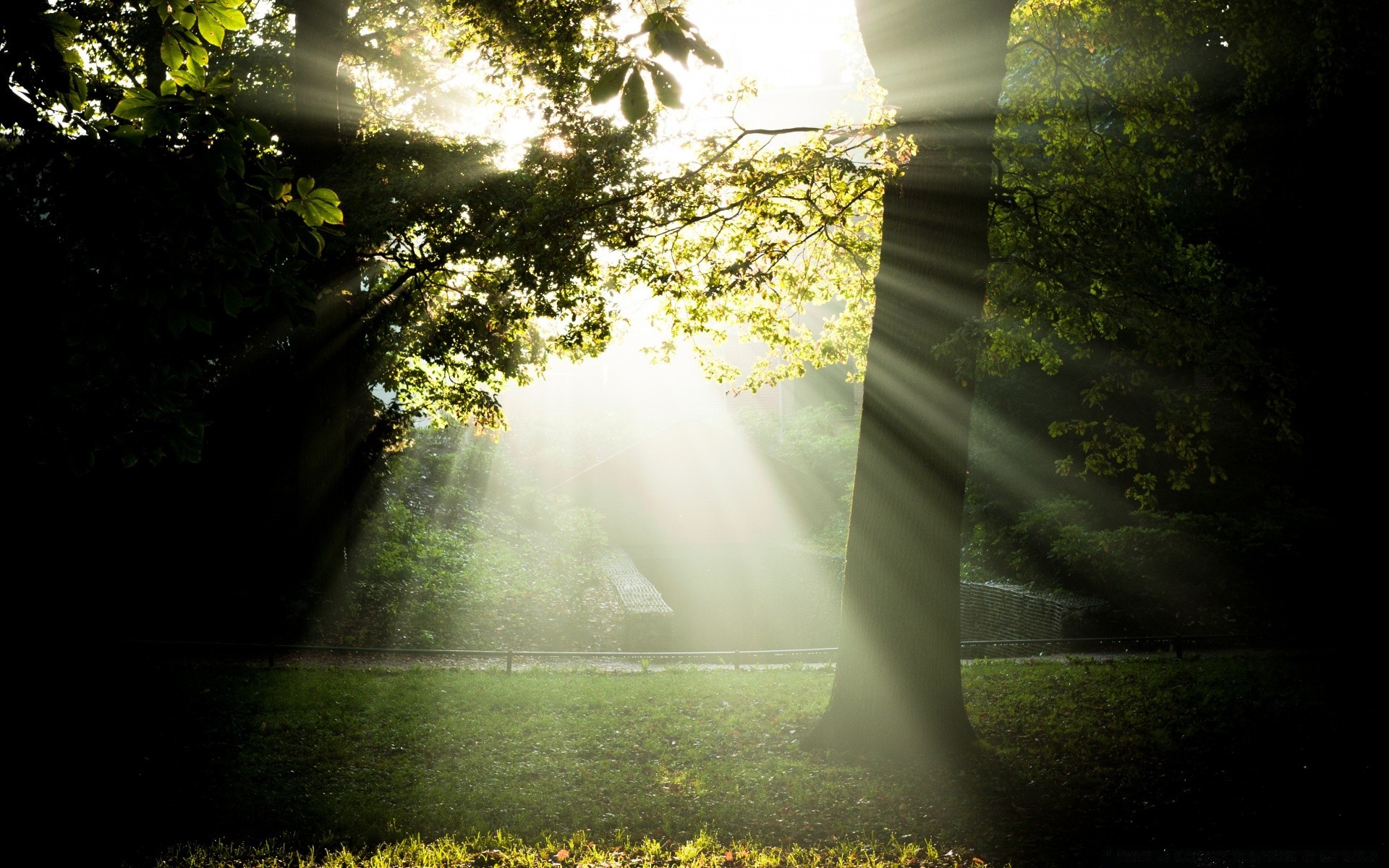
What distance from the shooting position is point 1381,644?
40.3 ft

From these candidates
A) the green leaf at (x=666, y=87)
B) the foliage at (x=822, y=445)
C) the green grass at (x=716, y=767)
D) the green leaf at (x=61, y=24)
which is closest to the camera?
the green leaf at (x=666, y=87)

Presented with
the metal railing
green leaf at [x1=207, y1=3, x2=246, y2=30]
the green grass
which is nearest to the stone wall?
the metal railing

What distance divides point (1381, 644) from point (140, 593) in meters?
20.0

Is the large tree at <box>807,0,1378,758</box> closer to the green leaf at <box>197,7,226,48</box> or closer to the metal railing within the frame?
the metal railing

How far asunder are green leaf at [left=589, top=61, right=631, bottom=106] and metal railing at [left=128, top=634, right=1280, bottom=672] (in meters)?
11.2

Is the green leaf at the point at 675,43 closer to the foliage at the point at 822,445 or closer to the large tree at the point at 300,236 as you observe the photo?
the large tree at the point at 300,236

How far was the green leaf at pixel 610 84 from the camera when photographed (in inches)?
115

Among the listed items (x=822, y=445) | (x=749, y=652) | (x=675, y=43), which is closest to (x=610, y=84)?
(x=675, y=43)

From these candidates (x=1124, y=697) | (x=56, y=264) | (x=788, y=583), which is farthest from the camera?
(x=788, y=583)

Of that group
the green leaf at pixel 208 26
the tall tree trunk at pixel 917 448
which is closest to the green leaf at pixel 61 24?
the green leaf at pixel 208 26

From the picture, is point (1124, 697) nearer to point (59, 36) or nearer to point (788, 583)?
point (59, 36)

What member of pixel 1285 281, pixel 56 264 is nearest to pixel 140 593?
pixel 56 264

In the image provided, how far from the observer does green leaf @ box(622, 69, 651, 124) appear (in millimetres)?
2988

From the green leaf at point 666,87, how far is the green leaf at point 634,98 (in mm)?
49
